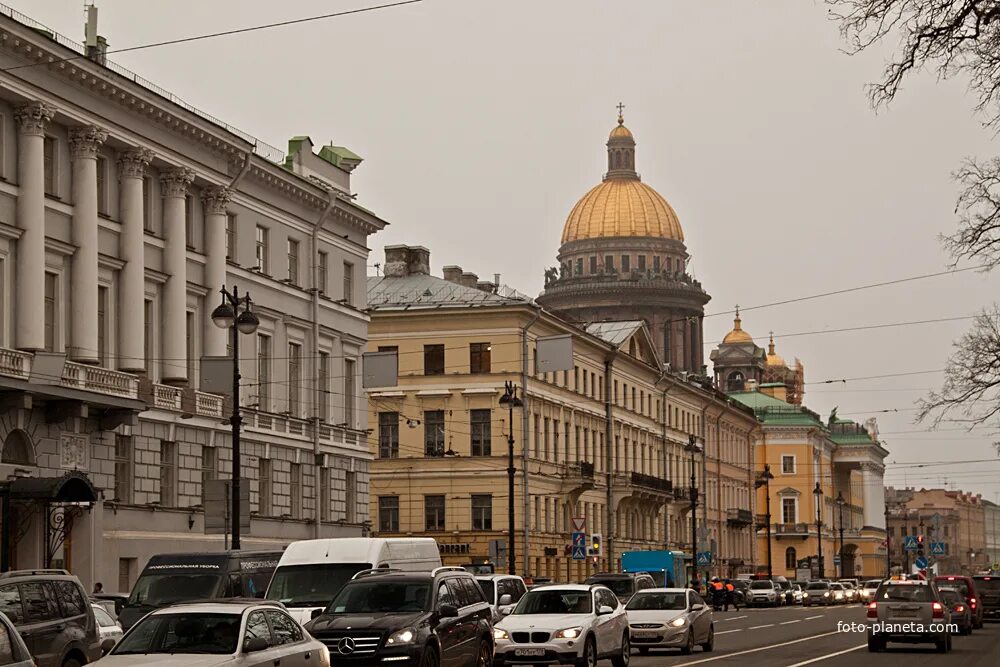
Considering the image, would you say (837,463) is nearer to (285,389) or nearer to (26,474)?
(285,389)

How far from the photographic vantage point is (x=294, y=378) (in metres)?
57.5

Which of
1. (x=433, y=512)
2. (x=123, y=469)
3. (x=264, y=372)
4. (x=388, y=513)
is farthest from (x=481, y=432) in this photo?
(x=123, y=469)

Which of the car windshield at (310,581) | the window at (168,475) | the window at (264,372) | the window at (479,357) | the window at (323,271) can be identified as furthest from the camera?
the window at (479,357)

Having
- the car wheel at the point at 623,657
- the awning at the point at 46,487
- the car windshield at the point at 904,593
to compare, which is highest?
the awning at the point at 46,487

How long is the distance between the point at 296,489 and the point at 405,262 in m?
33.0

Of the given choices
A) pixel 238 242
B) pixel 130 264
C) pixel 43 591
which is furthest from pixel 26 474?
pixel 43 591

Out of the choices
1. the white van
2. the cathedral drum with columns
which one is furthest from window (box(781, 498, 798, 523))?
the white van

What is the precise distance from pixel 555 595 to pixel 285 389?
26.9m

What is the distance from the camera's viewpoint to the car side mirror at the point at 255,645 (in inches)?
725

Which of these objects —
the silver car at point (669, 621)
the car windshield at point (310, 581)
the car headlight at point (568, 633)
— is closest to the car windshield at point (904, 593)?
the silver car at point (669, 621)

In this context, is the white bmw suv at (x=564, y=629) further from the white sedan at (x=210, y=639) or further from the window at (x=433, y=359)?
the window at (x=433, y=359)

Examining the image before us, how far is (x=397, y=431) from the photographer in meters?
82.1

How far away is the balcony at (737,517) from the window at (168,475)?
7941cm

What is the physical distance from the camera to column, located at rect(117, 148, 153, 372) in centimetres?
4603
